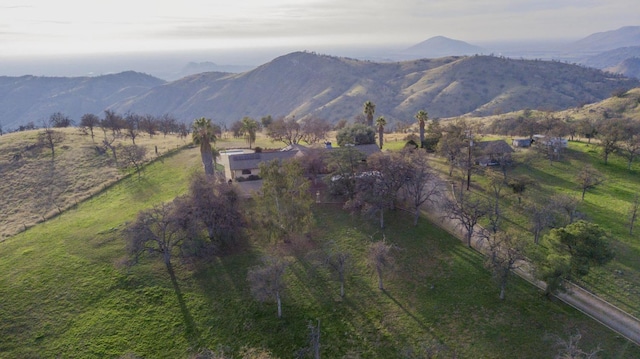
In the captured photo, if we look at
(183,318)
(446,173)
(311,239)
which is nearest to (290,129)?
(446,173)

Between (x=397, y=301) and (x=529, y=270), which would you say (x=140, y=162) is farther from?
(x=529, y=270)

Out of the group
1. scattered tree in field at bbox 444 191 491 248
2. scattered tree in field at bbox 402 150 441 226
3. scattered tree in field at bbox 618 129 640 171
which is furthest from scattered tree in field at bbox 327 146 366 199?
scattered tree in field at bbox 618 129 640 171

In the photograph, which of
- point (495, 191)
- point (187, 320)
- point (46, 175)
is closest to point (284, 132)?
point (46, 175)

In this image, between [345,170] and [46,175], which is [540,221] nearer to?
[345,170]

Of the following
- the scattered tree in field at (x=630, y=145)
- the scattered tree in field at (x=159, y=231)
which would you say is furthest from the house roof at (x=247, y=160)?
the scattered tree in field at (x=630, y=145)

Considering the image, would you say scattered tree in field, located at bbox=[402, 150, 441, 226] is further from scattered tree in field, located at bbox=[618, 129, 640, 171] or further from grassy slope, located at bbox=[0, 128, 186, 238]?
grassy slope, located at bbox=[0, 128, 186, 238]
